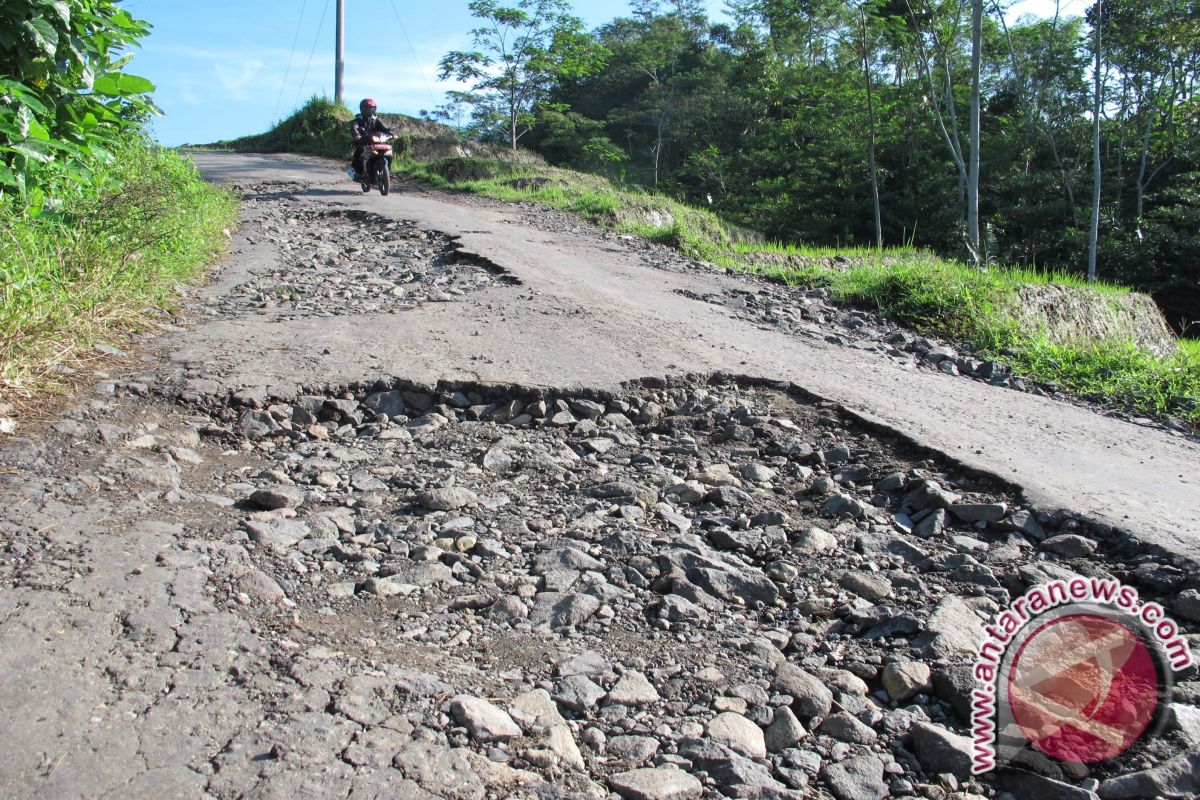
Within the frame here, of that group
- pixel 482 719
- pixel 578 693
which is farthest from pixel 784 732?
pixel 482 719

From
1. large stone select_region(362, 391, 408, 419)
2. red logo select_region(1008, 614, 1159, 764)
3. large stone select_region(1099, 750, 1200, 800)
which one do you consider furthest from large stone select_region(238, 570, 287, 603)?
large stone select_region(1099, 750, 1200, 800)

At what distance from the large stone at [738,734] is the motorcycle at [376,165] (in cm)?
969

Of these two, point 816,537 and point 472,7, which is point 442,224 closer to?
point 816,537

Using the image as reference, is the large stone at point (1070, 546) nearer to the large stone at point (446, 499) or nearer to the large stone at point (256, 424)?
the large stone at point (446, 499)

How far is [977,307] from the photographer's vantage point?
240 inches

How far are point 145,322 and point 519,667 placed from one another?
10.1 feet

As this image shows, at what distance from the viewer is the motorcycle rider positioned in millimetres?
10539

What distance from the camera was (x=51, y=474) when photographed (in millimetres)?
2455

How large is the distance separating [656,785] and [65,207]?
13.7ft

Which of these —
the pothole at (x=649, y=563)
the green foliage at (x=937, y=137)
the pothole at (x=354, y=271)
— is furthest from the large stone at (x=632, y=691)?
the green foliage at (x=937, y=137)

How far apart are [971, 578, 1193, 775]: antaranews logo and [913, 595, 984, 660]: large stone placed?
0.04 metres

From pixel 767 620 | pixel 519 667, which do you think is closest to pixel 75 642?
pixel 519 667

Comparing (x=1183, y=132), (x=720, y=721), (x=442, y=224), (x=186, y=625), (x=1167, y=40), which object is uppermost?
(x=1167, y=40)

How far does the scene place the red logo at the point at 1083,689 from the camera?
177 centimetres
